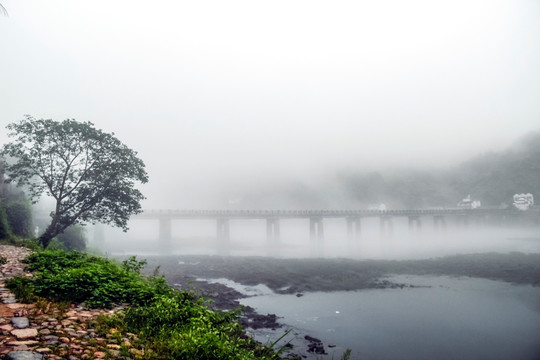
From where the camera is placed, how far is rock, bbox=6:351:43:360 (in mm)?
4137

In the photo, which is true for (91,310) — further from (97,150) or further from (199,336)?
(97,150)

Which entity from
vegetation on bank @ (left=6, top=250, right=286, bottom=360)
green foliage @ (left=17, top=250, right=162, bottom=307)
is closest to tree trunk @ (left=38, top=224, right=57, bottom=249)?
vegetation on bank @ (left=6, top=250, right=286, bottom=360)

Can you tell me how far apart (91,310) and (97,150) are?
20532 millimetres

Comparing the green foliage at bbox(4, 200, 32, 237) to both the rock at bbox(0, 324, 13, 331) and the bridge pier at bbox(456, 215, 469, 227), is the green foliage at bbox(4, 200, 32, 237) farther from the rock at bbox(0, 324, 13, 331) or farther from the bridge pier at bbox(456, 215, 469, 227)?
the bridge pier at bbox(456, 215, 469, 227)

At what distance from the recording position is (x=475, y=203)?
127 m

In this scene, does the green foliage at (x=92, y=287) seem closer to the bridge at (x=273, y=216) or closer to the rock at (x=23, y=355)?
the rock at (x=23, y=355)

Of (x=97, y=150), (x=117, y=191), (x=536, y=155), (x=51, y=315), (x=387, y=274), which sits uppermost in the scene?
(x=536, y=155)

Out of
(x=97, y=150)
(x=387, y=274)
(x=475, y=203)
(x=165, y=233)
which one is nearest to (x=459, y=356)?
(x=387, y=274)

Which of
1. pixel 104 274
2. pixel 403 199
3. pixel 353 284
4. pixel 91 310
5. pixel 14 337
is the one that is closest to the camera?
pixel 14 337

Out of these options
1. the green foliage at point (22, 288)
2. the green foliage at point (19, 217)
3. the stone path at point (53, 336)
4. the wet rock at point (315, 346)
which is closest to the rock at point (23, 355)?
the stone path at point (53, 336)

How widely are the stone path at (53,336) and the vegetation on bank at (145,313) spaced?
0.23 meters

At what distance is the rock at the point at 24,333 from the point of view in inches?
192

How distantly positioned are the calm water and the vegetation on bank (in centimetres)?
974

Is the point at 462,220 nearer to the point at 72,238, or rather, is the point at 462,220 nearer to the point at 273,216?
the point at 273,216
